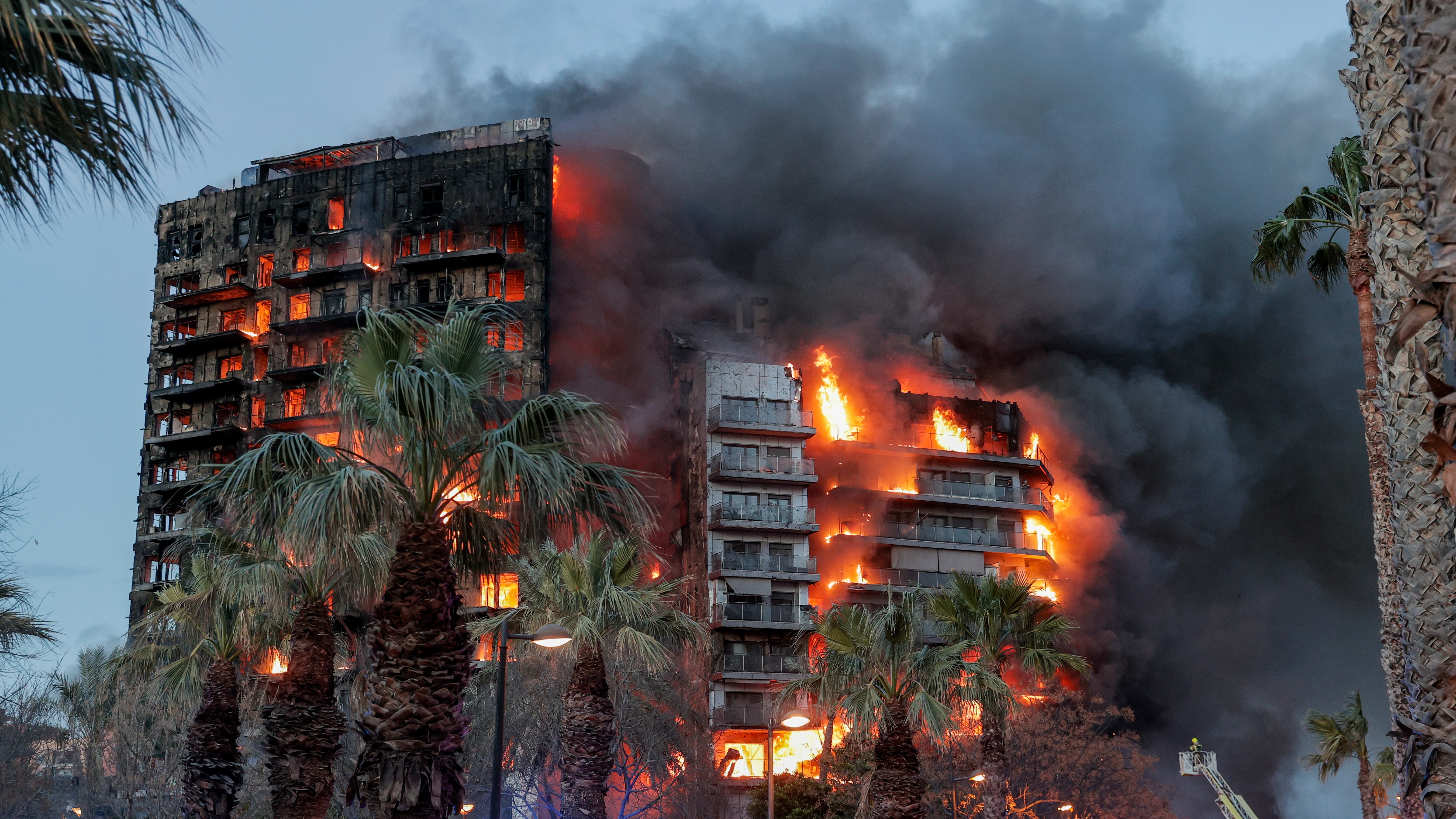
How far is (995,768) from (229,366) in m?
68.2

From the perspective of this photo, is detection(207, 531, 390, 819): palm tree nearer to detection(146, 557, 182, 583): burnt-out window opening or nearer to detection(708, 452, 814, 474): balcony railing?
detection(708, 452, 814, 474): balcony railing

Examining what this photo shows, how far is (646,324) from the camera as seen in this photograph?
89.6 m

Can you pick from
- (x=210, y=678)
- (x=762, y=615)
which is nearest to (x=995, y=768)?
(x=210, y=678)

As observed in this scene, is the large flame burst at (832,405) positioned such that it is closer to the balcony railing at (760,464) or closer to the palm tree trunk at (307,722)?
the balcony railing at (760,464)

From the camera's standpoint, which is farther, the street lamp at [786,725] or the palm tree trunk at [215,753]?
the street lamp at [786,725]

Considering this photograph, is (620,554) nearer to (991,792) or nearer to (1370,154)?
(991,792)

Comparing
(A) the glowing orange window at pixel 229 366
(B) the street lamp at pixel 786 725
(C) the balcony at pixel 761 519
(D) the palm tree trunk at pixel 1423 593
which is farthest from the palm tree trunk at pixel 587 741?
(A) the glowing orange window at pixel 229 366

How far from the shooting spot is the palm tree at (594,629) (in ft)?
102

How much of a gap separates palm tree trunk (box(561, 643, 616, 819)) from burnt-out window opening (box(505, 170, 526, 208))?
184 ft

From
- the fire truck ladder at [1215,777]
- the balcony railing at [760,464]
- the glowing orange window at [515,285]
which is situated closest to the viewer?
the fire truck ladder at [1215,777]

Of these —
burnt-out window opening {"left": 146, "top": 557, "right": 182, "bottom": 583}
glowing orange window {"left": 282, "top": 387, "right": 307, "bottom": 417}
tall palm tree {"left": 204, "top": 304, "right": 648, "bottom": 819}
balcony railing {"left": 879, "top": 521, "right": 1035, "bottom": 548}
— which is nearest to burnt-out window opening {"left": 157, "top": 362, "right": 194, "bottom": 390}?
glowing orange window {"left": 282, "top": 387, "right": 307, "bottom": 417}

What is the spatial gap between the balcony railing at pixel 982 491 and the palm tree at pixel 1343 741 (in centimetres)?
4227

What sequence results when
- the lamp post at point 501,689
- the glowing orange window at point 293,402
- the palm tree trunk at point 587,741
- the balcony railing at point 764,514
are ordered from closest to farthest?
the lamp post at point 501,689 → the palm tree trunk at point 587,741 → the balcony railing at point 764,514 → the glowing orange window at point 293,402

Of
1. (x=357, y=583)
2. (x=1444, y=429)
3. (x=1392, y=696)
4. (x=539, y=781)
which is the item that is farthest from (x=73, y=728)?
(x=1444, y=429)
